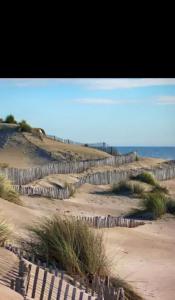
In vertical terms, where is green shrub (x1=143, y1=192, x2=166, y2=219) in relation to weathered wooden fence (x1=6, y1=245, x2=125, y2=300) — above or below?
above

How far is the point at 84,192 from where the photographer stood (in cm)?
2806

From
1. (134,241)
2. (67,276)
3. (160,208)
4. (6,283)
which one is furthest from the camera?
(160,208)

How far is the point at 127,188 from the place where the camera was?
94.9 feet

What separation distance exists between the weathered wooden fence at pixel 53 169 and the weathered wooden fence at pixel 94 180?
1309 millimetres

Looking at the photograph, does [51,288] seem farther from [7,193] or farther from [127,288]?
[7,193]

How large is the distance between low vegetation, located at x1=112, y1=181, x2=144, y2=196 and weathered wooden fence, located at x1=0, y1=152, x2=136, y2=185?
368 cm

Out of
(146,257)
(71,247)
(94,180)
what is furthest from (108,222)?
(94,180)

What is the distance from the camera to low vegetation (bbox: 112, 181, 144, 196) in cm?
2842

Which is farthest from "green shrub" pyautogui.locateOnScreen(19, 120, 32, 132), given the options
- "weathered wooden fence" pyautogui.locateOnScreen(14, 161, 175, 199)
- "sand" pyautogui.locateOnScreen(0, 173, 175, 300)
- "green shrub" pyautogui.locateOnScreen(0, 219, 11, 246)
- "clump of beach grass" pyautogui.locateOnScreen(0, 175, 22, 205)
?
"green shrub" pyautogui.locateOnScreen(0, 219, 11, 246)

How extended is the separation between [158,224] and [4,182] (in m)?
5.11

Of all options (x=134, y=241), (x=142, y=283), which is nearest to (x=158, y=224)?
(x=134, y=241)

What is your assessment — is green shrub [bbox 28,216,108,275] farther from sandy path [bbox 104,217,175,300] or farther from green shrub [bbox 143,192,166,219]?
green shrub [bbox 143,192,166,219]

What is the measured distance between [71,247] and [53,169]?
20.8 m
